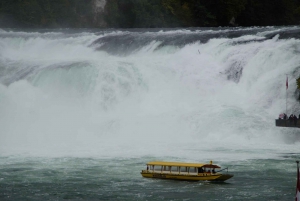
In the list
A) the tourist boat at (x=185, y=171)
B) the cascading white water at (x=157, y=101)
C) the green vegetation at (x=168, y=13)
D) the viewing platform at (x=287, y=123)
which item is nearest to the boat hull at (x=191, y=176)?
the tourist boat at (x=185, y=171)

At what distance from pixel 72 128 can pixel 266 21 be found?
41960 millimetres

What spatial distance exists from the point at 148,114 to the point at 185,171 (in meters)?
14.4

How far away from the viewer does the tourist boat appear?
29.3 meters

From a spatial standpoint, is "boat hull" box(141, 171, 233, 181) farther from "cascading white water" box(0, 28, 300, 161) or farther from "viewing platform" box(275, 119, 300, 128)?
"viewing platform" box(275, 119, 300, 128)

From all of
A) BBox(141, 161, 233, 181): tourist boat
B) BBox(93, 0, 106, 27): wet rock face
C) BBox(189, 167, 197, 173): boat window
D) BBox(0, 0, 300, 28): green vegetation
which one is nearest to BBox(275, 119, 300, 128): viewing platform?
BBox(141, 161, 233, 181): tourist boat

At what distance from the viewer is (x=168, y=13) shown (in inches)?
3268

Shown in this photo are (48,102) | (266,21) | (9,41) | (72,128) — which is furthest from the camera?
(266,21)

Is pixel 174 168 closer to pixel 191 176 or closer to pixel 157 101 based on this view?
pixel 191 176

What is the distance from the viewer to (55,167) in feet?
105

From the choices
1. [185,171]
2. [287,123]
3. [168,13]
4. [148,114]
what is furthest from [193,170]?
[168,13]

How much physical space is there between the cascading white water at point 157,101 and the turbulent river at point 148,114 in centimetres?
7

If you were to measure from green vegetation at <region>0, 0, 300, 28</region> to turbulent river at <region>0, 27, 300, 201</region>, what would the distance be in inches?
1006

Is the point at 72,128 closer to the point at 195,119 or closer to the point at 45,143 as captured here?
the point at 45,143

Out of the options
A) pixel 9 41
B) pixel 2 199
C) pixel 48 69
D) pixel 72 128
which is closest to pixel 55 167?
pixel 2 199
